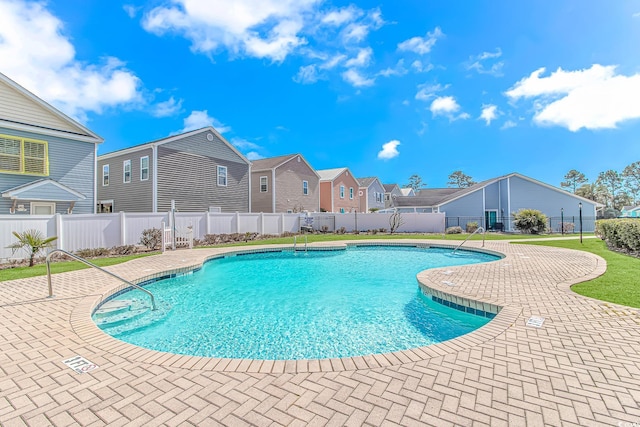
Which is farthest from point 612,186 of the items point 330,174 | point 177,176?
point 177,176

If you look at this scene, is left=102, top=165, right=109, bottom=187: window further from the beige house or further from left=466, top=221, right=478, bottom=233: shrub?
left=466, top=221, right=478, bottom=233: shrub

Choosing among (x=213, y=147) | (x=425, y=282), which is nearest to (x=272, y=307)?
(x=425, y=282)

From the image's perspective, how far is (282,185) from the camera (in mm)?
26188

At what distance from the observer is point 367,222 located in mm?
25500

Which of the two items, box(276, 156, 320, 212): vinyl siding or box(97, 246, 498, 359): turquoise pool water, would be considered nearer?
box(97, 246, 498, 359): turquoise pool water

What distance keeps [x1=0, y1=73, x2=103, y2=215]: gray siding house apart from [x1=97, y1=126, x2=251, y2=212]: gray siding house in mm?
3078

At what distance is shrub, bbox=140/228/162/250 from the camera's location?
534 inches

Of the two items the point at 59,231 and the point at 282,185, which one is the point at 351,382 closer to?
the point at 59,231

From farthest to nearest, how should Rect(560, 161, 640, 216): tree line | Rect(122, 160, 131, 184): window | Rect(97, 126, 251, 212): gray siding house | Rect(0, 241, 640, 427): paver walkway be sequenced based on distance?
Rect(560, 161, 640, 216): tree line < Rect(122, 160, 131, 184): window < Rect(97, 126, 251, 212): gray siding house < Rect(0, 241, 640, 427): paver walkway

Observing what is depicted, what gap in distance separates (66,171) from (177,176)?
5.47 metres

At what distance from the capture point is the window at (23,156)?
13.0m

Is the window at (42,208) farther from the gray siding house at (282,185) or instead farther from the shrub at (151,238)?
the gray siding house at (282,185)

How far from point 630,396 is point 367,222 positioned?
23.1 meters

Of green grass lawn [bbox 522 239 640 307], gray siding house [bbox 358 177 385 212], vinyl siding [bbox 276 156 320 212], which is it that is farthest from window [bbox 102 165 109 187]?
gray siding house [bbox 358 177 385 212]
